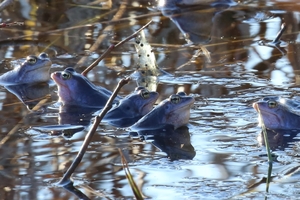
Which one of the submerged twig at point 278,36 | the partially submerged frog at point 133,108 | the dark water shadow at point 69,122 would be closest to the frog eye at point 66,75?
the dark water shadow at point 69,122

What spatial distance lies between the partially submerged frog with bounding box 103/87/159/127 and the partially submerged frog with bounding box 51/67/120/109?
297 mm

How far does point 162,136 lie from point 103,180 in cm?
104

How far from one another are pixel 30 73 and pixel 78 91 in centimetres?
94

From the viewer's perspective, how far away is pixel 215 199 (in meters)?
3.75

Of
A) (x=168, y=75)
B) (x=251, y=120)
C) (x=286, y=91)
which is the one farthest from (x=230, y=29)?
(x=251, y=120)

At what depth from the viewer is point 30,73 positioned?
660 centimetres

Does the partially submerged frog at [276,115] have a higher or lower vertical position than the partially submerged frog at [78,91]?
lower

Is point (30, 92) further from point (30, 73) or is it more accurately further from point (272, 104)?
point (272, 104)

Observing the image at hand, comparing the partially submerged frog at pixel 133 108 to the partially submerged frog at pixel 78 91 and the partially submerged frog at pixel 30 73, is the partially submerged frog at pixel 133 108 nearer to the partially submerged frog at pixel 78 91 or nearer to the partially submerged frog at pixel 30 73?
the partially submerged frog at pixel 78 91

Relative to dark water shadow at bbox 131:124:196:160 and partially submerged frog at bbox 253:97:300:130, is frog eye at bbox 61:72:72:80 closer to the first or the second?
dark water shadow at bbox 131:124:196:160

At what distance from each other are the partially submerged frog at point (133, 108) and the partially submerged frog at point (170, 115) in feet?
0.63

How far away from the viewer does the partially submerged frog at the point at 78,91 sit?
5.75 metres

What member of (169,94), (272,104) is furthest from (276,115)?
(169,94)

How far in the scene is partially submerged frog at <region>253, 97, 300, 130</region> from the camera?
16.5 ft
